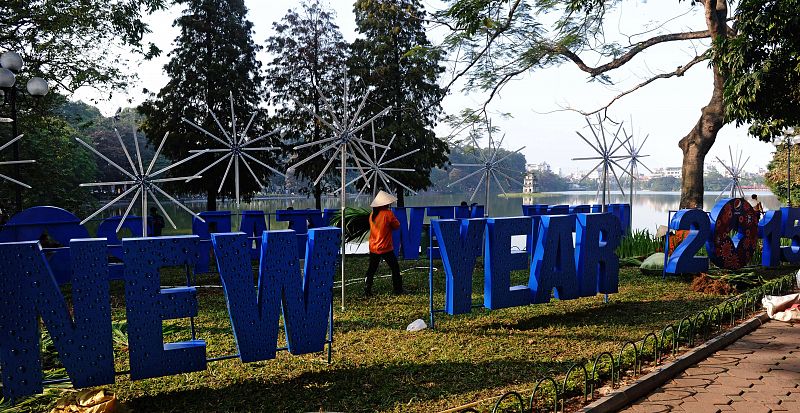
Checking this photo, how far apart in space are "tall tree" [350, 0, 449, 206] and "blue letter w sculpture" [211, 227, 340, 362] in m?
20.2

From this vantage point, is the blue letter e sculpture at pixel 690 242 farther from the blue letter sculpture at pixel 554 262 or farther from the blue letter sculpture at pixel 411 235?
the blue letter sculpture at pixel 411 235

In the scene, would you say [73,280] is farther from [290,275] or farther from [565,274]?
[565,274]

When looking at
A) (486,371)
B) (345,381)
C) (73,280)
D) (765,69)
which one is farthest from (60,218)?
(765,69)

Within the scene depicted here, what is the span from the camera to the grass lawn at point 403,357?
5344mm

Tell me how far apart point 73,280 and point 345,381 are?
97.5 inches

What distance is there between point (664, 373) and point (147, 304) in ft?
15.6

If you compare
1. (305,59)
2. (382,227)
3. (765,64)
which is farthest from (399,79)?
(382,227)

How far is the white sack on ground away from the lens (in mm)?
8367

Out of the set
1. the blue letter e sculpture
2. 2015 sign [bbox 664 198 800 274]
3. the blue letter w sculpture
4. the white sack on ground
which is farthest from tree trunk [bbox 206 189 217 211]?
the white sack on ground

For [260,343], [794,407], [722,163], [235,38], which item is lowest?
[794,407]

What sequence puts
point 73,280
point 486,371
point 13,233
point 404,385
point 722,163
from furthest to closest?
point 722,163
point 13,233
point 486,371
point 404,385
point 73,280

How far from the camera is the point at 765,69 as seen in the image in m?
12.0

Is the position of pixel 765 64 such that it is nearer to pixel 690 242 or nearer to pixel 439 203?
pixel 690 242

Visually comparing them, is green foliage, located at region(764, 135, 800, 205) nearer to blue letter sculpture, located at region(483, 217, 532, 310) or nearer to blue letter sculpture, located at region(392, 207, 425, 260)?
blue letter sculpture, located at region(392, 207, 425, 260)
